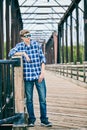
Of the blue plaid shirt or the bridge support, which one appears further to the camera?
the blue plaid shirt

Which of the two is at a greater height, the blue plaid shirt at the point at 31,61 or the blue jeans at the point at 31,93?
the blue plaid shirt at the point at 31,61

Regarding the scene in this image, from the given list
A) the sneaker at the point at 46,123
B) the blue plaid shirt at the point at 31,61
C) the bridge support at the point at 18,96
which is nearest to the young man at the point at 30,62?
the blue plaid shirt at the point at 31,61

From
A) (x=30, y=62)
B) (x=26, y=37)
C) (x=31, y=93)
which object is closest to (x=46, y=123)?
(x=31, y=93)

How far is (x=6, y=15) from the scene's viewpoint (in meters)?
14.3

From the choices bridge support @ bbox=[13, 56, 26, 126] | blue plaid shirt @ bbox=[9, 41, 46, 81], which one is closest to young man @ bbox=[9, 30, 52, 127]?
blue plaid shirt @ bbox=[9, 41, 46, 81]

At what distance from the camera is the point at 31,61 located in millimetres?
6238

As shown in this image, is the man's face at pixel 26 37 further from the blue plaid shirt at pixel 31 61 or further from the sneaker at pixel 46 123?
the sneaker at pixel 46 123

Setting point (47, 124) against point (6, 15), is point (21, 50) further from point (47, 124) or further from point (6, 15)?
point (6, 15)

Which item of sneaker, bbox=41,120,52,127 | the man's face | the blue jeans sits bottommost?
sneaker, bbox=41,120,52,127

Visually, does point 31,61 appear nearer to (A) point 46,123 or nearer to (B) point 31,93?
(B) point 31,93

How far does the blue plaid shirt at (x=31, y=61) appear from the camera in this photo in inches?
245

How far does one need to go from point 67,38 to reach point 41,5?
6.49 meters

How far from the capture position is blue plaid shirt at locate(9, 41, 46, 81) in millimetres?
6223

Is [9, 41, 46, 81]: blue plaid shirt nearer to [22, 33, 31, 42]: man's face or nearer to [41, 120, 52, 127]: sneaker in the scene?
[22, 33, 31, 42]: man's face
